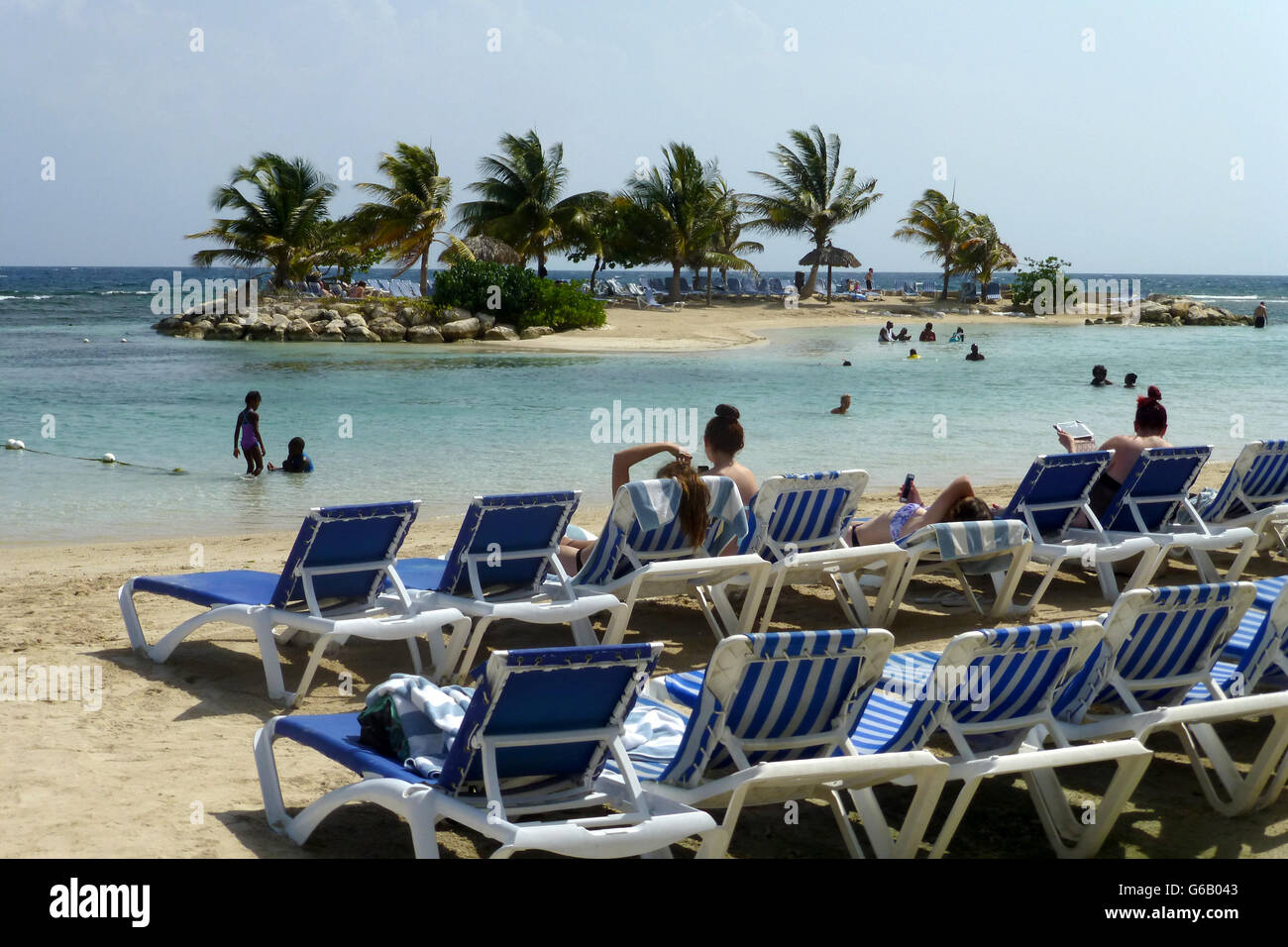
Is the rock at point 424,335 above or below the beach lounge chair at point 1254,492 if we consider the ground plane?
above

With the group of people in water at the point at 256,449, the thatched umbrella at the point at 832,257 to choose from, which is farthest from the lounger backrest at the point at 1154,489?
the thatched umbrella at the point at 832,257

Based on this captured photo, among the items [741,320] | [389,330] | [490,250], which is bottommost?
[389,330]

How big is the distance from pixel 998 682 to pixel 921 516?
10.2 feet

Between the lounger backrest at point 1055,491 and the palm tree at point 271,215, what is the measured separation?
36.5 meters

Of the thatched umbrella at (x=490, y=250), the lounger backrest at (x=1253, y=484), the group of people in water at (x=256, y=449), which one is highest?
the thatched umbrella at (x=490, y=250)

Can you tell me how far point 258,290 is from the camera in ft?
137

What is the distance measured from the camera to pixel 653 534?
5898 millimetres

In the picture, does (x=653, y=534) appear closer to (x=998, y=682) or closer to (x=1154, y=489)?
(x=998, y=682)

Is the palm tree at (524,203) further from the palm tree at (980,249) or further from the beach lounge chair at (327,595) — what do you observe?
the beach lounge chair at (327,595)

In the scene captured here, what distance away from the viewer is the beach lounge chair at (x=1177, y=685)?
3926 mm

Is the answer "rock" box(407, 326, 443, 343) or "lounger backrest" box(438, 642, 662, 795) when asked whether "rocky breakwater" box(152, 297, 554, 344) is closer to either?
"rock" box(407, 326, 443, 343)

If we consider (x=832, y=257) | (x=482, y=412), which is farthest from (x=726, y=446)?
(x=832, y=257)

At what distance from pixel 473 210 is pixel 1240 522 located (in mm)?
39746

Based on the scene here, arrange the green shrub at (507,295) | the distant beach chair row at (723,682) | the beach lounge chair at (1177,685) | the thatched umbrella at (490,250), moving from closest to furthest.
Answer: the distant beach chair row at (723,682) → the beach lounge chair at (1177,685) → the green shrub at (507,295) → the thatched umbrella at (490,250)
